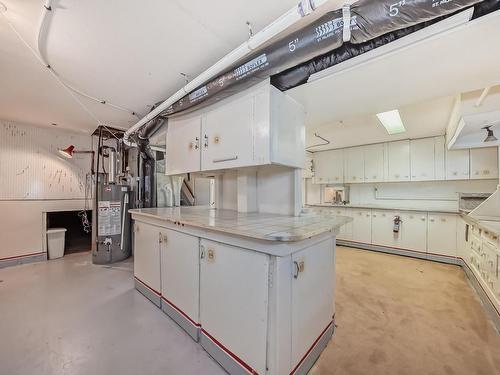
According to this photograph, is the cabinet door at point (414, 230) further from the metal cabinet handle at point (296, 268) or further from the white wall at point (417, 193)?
the metal cabinet handle at point (296, 268)

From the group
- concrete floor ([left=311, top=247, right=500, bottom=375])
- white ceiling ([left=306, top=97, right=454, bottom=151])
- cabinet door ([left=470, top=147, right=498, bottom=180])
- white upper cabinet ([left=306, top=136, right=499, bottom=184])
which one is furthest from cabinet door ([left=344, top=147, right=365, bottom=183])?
concrete floor ([left=311, top=247, right=500, bottom=375])

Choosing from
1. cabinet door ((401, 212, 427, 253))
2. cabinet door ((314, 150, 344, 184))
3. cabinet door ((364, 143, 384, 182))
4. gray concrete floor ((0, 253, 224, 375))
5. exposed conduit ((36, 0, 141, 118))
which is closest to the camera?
exposed conduit ((36, 0, 141, 118))

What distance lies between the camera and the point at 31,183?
388 centimetres

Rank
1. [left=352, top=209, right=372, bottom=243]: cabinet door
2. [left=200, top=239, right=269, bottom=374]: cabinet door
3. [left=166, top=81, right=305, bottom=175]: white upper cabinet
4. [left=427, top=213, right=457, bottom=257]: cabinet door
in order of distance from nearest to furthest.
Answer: [left=200, top=239, right=269, bottom=374]: cabinet door
[left=166, top=81, right=305, bottom=175]: white upper cabinet
[left=427, top=213, right=457, bottom=257]: cabinet door
[left=352, top=209, right=372, bottom=243]: cabinet door

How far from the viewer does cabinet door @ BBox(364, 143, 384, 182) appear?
4.85 meters

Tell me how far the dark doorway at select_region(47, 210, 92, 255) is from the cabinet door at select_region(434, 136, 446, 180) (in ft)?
23.6

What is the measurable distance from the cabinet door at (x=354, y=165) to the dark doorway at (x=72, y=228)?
6.00 m

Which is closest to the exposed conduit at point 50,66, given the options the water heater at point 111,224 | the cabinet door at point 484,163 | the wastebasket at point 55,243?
the water heater at point 111,224

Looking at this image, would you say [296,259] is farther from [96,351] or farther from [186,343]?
[96,351]

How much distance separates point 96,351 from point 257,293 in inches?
56.3

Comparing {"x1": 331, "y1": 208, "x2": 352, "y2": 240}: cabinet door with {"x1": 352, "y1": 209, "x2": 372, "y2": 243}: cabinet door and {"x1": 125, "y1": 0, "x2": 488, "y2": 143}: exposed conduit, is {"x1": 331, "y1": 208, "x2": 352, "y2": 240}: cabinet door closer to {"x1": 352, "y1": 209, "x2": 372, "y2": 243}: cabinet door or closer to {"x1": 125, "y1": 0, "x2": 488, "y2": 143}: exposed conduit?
{"x1": 352, "y1": 209, "x2": 372, "y2": 243}: cabinet door

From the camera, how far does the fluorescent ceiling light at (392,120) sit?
2.95 meters

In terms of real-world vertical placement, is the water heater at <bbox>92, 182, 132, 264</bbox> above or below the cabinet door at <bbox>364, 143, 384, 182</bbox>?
below

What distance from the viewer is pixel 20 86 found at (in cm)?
249
